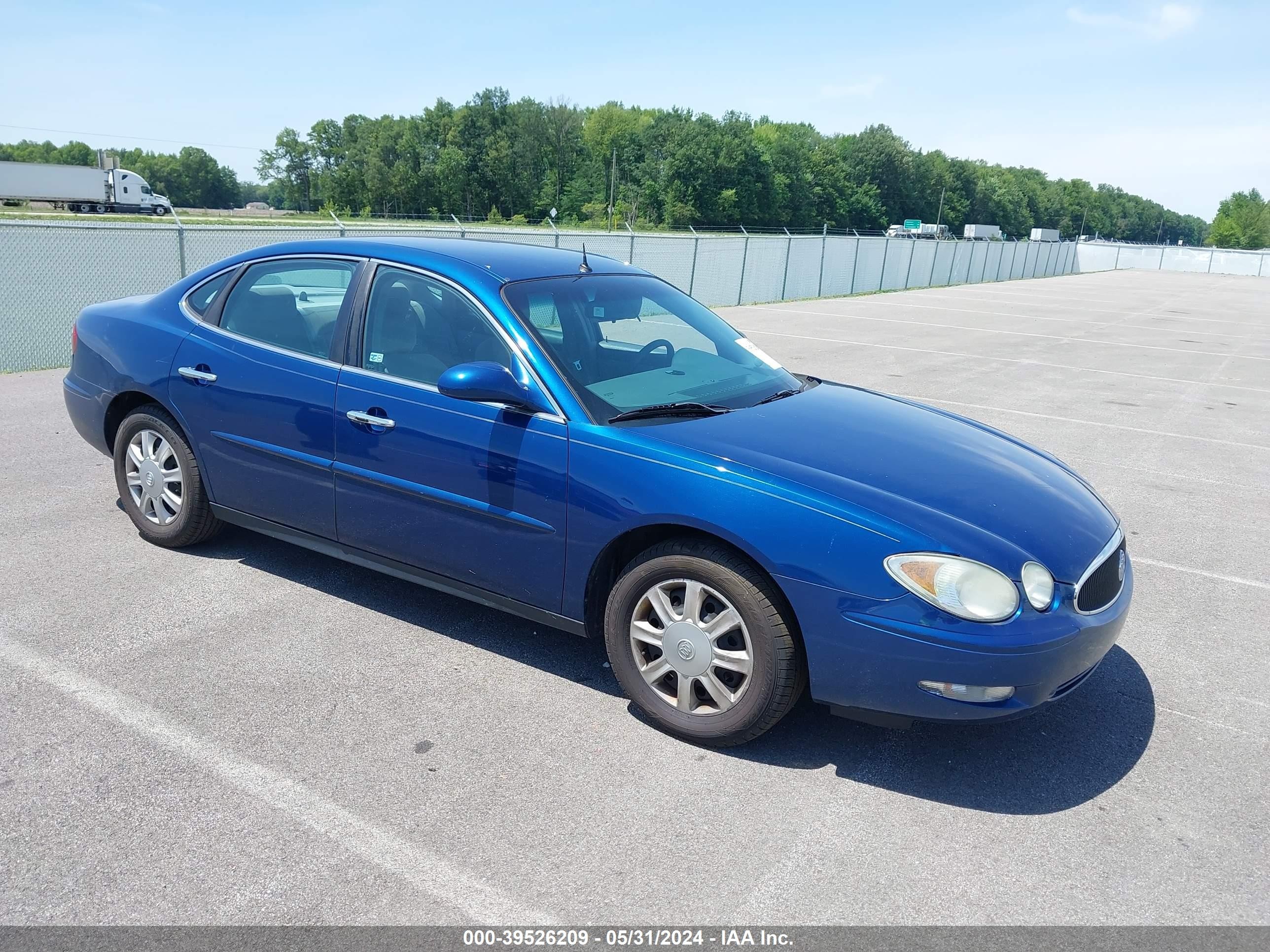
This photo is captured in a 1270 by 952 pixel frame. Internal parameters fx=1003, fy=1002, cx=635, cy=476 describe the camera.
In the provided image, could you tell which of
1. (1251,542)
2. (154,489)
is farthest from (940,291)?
(154,489)

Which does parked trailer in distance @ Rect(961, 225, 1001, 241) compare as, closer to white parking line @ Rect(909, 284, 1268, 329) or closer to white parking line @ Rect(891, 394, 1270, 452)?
white parking line @ Rect(909, 284, 1268, 329)

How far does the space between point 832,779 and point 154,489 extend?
359 cm

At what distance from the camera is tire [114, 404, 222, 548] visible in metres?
4.79

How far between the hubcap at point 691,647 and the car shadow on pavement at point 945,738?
223 mm

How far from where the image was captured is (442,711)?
3602 millimetres

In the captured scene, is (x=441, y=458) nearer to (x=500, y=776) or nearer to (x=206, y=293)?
(x=500, y=776)

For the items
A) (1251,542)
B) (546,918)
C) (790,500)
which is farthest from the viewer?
(1251,542)

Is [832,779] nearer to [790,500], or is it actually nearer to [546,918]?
[790,500]

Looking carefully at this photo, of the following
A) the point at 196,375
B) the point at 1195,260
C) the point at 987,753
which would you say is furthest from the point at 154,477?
the point at 1195,260

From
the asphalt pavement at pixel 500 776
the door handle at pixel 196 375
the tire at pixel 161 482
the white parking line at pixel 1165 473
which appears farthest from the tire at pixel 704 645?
the white parking line at pixel 1165 473

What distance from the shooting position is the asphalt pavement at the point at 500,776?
8.77 feet

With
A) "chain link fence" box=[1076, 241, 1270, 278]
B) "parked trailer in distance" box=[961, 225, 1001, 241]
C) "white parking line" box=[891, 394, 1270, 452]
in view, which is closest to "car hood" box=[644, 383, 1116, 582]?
"white parking line" box=[891, 394, 1270, 452]

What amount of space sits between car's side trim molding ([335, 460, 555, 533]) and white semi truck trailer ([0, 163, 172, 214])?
61.3 metres

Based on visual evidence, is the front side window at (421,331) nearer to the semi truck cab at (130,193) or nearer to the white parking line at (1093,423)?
the white parking line at (1093,423)
